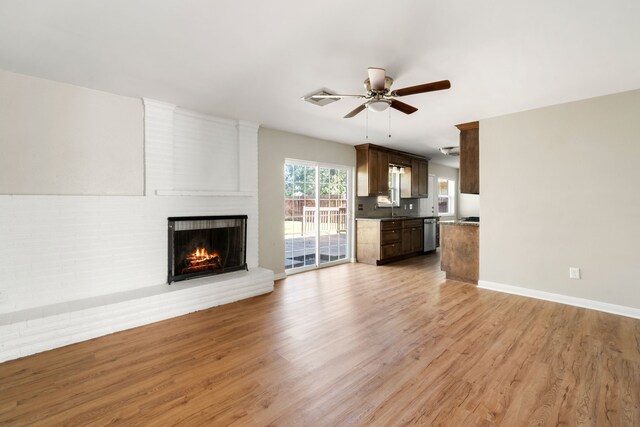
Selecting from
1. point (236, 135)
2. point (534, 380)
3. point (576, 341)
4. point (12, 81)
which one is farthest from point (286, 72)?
point (576, 341)

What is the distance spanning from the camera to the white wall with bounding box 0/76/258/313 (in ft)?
9.12

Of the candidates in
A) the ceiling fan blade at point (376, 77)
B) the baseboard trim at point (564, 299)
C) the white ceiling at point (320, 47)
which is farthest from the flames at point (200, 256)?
the baseboard trim at point (564, 299)

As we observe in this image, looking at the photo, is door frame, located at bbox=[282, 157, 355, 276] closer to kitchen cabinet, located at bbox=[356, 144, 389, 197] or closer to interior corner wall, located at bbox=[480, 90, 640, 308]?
kitchen cabinet, located at bbox=[356, 144, 389, 197]

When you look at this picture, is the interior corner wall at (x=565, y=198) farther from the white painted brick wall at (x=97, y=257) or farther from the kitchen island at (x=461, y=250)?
the white painted brick wall at (x=97, y=257)

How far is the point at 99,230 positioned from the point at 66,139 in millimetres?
1009

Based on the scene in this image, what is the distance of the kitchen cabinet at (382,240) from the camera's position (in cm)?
603

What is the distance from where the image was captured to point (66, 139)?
3.02 metres

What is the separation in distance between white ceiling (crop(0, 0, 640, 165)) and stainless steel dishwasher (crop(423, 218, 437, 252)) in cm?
411

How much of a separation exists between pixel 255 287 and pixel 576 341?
143 inches

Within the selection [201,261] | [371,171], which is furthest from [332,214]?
[201,261]

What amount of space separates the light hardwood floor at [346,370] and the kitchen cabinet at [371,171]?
318 centimetres

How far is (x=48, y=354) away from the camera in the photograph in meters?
2.54

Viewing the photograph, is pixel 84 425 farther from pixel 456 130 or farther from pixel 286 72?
pixel 456 130

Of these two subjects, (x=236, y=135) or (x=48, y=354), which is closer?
(x=48, y=354)
